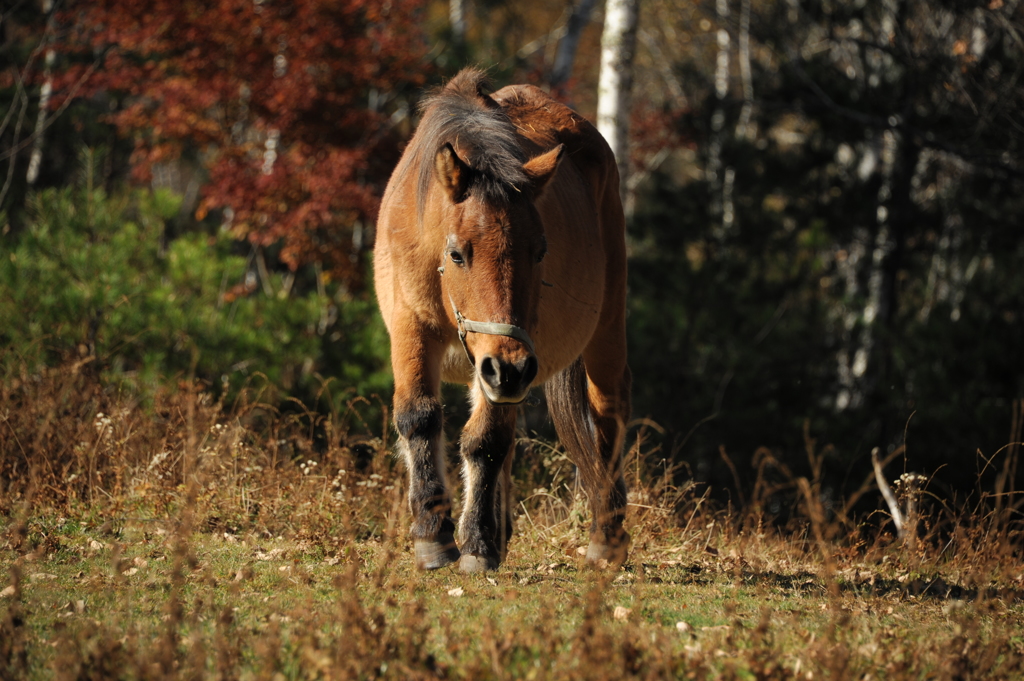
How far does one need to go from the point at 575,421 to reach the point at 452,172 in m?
1.97

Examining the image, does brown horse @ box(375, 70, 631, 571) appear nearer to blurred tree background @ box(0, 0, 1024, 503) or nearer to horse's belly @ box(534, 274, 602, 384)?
horse's belly @ box(534, 274, 602, 384)

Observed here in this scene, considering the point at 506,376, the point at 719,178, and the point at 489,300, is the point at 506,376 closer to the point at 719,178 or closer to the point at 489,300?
the point at 489,300

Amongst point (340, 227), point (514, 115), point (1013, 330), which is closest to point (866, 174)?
point (1013, 330)

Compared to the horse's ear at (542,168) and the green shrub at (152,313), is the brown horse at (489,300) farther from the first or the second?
the green shrub at (152,313)

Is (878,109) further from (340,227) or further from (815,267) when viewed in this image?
(340,227)

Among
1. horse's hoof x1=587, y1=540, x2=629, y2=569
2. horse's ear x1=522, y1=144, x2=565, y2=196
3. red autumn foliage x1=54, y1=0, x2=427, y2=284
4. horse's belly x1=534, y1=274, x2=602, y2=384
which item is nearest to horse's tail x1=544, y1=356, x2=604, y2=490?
horse's belly x1=534, y1=274, x2=602, y2=384

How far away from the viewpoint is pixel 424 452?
4.11 metres

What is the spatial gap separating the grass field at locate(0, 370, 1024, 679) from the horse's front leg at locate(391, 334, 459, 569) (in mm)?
149

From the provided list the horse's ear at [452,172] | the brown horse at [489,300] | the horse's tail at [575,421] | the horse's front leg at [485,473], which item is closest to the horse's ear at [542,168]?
the brown horse at [489,300]

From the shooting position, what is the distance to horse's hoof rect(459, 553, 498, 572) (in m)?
4.07

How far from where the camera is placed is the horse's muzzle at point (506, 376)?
3.59 metres

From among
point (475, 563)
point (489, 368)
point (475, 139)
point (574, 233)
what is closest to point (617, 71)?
point (574, 233)

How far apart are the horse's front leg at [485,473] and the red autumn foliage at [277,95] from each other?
5.54m

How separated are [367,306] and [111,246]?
2.86 m
